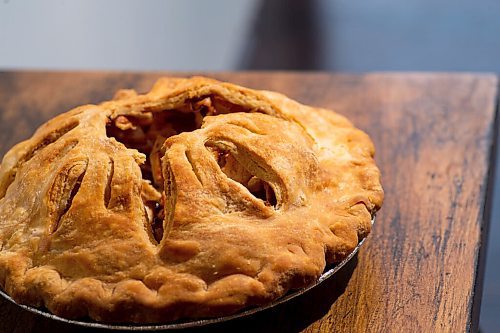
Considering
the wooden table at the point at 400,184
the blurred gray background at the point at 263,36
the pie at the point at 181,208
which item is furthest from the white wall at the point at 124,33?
the pie at the point at 181,208

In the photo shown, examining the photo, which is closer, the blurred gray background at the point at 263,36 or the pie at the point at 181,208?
the pie at the point at 181,208

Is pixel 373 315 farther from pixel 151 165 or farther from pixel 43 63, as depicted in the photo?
pixel 43 63

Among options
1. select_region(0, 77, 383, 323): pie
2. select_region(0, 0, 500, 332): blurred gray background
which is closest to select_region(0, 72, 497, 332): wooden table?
select_region(0, 77, 383, 323): pie

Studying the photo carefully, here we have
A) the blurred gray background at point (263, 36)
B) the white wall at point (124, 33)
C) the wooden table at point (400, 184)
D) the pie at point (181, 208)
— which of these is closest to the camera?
the pie at point (181, 208)

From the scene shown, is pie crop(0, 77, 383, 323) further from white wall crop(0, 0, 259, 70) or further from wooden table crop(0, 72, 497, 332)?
white wall crop(0, 0, 259, 70)

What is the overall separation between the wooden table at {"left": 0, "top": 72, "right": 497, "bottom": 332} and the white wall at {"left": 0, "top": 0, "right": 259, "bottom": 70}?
13.2 inches

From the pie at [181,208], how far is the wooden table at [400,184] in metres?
0.13

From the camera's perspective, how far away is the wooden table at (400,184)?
4.30ft

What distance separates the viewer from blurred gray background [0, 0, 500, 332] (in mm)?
2838

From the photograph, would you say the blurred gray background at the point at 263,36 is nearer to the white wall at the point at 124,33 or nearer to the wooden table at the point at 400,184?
the white wall at the point at 124,33

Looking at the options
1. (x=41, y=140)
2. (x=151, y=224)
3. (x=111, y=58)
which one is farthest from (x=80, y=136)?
(x=111, y=58)

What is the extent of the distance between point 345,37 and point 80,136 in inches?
109

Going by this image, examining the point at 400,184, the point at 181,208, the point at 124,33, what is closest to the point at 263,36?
the point at 124,33

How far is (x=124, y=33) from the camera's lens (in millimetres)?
3230
